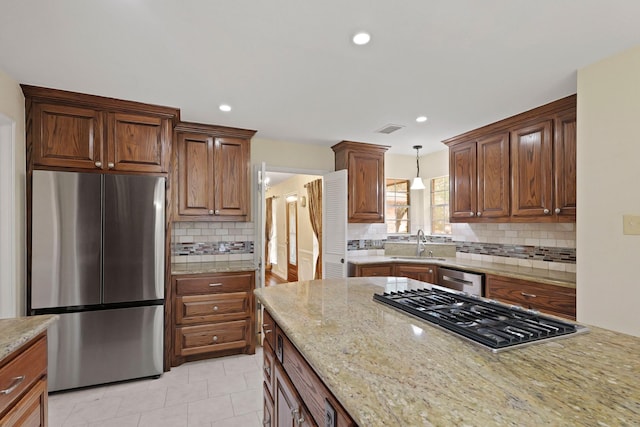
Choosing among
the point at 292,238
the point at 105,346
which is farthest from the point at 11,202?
the point at 292,238

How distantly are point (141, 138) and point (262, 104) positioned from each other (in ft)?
3.67

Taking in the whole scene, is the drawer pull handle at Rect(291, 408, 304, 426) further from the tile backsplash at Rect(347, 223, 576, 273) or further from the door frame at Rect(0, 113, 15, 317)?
the tile backsplash at Rect(347, 223, 576, 273)

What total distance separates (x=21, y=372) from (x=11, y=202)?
1.61 meters

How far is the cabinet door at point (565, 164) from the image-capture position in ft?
8.59

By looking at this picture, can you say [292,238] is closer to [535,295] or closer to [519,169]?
[519,169]

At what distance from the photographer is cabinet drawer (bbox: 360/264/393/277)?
3856 mm

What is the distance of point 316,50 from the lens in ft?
6.32

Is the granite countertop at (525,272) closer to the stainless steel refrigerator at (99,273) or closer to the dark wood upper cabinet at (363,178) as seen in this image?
the dark wood upper cabinet at (363,178)

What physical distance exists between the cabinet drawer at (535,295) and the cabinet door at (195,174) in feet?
9.67

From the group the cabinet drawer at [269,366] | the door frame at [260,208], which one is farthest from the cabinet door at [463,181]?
the cabinet drawer at [269,366]

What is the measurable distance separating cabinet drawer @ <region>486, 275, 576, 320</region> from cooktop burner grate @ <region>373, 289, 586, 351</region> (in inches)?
57.1

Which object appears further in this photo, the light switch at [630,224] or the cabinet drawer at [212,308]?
the cabinet drawer at [212,308]

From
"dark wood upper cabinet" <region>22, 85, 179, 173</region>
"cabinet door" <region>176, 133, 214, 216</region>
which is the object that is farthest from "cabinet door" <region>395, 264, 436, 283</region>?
"dark wood upper cabinet" <region>22, 85, 179, 173</region>

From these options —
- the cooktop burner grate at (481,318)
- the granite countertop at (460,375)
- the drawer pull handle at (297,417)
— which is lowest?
the drawer pull handle at (297,417)
